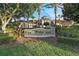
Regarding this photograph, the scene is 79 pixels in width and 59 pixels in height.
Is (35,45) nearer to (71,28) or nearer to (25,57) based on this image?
(25,57)

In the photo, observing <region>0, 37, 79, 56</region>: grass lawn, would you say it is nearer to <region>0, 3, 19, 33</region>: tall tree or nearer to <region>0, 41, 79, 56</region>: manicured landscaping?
<region>0, 41, 79, 56</region>: manicured landscaping

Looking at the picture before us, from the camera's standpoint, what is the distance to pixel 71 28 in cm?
322

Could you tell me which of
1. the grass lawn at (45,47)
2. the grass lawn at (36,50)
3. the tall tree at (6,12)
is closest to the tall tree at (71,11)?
the grass lawn at (45,47)

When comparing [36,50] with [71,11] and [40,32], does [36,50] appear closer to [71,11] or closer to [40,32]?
[40,32]

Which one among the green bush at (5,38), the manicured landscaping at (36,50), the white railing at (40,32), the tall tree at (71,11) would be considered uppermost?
the tall tree at (71,11)

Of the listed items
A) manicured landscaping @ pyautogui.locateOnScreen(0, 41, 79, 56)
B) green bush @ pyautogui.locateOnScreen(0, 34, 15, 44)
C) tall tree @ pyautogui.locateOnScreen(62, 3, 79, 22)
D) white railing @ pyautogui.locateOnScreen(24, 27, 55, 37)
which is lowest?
manicured landscaping @ pyautogui.locateOnScreen(0, 41, 79, 56)

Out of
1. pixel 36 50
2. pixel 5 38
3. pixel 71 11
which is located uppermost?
pixel 71 11

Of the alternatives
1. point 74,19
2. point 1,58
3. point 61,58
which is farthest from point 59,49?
Result: point 1,58

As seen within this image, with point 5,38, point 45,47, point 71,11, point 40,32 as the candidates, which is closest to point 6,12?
point 5,38

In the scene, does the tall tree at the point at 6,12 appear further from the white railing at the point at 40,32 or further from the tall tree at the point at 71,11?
the tall tree at the point at 71,11

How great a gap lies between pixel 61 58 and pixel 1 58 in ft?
1.69

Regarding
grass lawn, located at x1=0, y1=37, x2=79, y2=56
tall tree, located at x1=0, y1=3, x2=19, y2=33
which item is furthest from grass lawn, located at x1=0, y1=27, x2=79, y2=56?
tall tree, located at x1=0, y1=3, x2=19, y2=33

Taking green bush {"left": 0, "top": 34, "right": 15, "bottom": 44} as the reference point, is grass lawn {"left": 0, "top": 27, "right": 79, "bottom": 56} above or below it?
below

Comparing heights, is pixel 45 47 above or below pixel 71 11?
below
